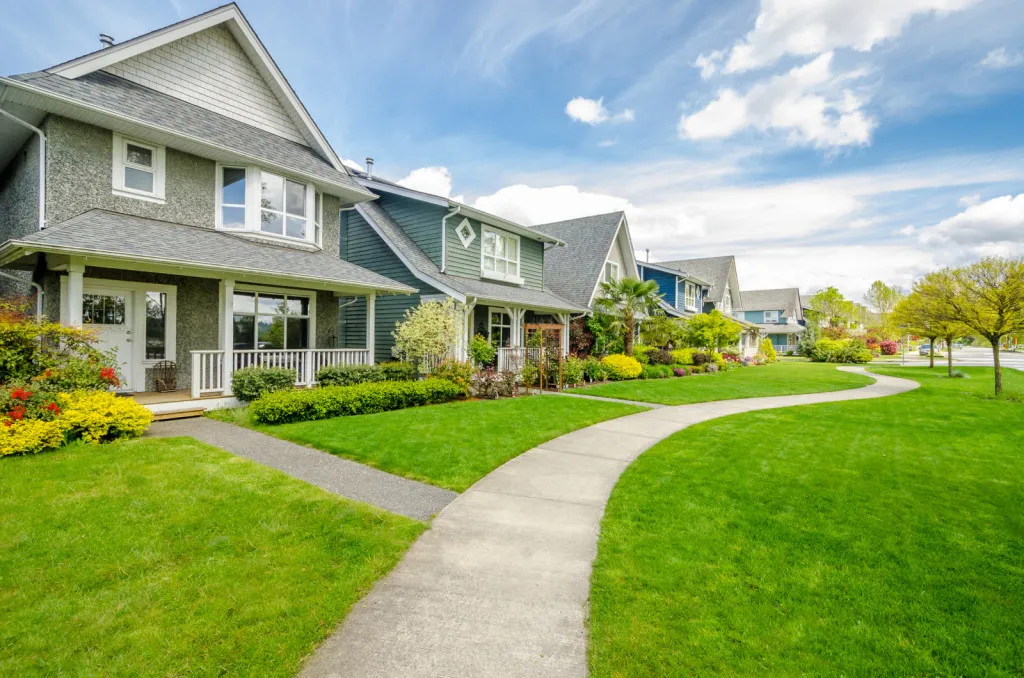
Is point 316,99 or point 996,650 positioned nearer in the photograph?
point 996,650

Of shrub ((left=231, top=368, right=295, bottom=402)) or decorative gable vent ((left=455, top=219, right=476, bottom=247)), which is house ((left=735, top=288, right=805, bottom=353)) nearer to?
decorative gable vent ((left=455, top=219, right=476, bottom=247))

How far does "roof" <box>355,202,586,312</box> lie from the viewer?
50.5 feet

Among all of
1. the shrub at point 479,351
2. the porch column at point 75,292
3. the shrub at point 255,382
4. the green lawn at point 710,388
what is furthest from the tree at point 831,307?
the porch column at point 75,292

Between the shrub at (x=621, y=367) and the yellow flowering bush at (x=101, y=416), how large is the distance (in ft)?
52.5

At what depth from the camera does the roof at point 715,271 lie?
4118 cm

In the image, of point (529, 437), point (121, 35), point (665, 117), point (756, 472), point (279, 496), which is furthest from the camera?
point (665, 117)

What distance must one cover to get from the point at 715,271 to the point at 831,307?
23.2 m

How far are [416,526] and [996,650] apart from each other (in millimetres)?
4436

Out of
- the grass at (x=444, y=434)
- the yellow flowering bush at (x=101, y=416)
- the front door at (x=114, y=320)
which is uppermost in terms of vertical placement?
the front door at (x=114, y=320)

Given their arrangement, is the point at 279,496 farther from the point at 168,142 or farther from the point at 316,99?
the point at 316,99

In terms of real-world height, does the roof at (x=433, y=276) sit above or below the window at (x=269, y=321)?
above

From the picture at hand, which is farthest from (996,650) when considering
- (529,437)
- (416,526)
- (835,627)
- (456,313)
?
(456,313)

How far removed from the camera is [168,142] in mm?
10969

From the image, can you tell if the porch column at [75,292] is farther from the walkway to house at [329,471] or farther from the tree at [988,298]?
the tree at [988,298]
